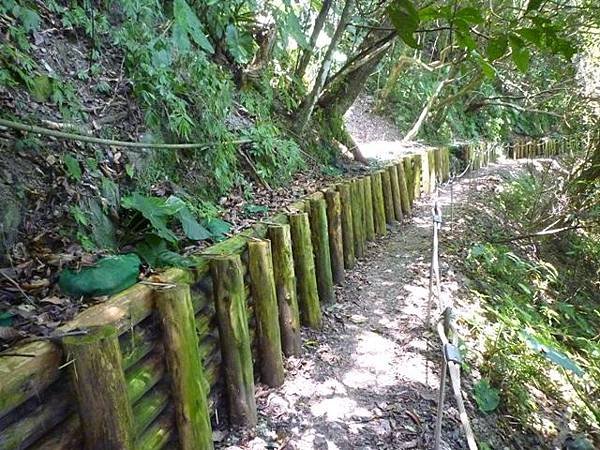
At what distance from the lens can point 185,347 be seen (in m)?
2.43

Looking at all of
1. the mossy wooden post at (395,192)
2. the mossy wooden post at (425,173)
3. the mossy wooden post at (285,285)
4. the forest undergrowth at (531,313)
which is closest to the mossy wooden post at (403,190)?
the mossy wooden post at (395,192)

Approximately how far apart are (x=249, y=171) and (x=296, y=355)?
89.9 inches

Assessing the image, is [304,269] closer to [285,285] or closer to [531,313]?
[285,285]

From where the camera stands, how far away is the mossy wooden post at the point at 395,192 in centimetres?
761

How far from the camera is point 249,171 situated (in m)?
5.30

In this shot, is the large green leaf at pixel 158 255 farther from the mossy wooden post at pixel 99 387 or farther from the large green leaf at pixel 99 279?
the mossy wooden post at pixel 99 387

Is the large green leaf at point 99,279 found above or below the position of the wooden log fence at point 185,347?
above

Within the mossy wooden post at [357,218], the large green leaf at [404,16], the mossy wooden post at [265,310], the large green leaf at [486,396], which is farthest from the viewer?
the mossy wooden post at [357,218]

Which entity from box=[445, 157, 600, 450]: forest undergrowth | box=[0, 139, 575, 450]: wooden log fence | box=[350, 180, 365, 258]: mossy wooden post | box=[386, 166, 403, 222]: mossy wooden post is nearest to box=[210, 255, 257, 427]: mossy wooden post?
box=[0, 139, 575, 450]: wooden log fence

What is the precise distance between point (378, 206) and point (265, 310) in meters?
3.80

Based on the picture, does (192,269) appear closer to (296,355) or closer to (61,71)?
(296,355)

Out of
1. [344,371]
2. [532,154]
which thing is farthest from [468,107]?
[344,371]

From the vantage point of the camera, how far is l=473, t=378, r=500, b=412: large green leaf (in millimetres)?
3586

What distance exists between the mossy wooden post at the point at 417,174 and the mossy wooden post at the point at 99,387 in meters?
8.14
